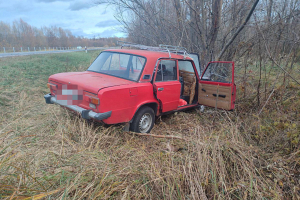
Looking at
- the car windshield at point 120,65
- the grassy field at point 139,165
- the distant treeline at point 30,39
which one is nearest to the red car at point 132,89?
the car windshield at point 120,65

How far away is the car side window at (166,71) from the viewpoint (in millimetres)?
4461

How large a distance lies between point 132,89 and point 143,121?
0.85 m

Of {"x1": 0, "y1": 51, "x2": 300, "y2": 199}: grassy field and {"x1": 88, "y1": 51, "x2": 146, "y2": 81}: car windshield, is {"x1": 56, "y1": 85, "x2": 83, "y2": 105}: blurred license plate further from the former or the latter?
{"x1": 88, "y1": 51, "x2": 146, "y2": 81}: car windshield

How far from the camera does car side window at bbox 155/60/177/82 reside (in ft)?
14.6

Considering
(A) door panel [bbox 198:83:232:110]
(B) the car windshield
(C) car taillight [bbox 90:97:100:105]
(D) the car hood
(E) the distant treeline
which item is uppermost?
(E) the distant treeline

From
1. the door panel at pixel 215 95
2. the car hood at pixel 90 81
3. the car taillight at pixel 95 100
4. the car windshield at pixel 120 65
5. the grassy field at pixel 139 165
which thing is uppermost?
the car windshield at pixel 120 65

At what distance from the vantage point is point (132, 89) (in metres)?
3.72

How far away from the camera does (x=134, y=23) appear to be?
12.0 meters

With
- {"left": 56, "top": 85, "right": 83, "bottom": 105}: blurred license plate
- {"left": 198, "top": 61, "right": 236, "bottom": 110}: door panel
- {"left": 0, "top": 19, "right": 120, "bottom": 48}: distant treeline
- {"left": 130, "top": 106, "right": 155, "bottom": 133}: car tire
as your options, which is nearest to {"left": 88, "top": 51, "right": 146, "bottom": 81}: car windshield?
{"left": 130, "top": 106, "right": 155, "bottom": 133}: car tire

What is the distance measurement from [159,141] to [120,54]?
7.15ft

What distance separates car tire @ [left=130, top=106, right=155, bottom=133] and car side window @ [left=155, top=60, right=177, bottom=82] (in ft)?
2.44

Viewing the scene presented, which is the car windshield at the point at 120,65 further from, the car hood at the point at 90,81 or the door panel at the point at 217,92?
the door panel at the point at 217,92

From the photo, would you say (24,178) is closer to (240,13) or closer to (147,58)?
(147,58)

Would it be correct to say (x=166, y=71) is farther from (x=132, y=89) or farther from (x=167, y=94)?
(x=132, y=89)
